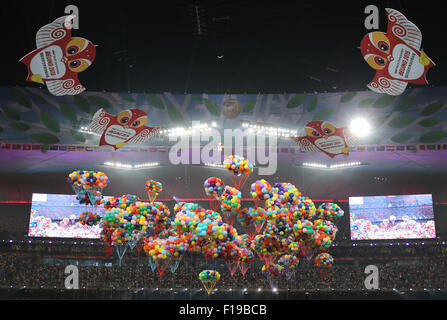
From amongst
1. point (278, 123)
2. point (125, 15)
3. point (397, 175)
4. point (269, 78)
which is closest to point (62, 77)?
point (125, 15)

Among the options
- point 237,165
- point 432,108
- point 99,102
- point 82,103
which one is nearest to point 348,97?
point 432,108

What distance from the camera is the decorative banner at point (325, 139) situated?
16766 mm

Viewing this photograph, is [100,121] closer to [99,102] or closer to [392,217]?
[99,102]

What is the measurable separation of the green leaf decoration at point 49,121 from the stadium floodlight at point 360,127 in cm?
1185

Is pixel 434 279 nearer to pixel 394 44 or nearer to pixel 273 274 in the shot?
pixel 273 274

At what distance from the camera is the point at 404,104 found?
57.3ft

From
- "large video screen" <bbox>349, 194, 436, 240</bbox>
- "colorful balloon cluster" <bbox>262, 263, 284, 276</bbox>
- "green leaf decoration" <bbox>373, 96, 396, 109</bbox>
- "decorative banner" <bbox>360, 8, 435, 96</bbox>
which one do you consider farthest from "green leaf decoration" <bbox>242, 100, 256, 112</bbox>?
"decorative banner" <bbox>360, 8, 435, 96</bbox>

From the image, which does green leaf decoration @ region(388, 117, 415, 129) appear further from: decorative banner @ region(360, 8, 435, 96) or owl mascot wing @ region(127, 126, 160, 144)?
owl mascot wing @ region(127, 126, 160, 144)

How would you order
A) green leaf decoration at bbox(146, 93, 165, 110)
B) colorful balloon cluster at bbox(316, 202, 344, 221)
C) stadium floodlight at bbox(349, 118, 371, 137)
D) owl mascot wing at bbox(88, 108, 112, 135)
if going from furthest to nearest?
green leaf decoration at bbox(146, 93, 165, 110)
stadium floodlight at bbox(349, 118, 371, 137)
owl mascot wing at bbox(88, 108, 112, 135)
colorful balloon cluster at bbox(316, 202, 344, 221)

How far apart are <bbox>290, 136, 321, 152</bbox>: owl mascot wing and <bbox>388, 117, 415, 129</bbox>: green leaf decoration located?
314 centimetres

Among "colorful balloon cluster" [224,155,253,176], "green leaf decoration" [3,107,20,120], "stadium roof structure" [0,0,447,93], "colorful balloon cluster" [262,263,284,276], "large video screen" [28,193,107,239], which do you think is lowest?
"colorful balloon cluster" [262,263,284,276]

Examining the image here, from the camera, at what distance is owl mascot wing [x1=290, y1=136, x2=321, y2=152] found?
17.2 meters

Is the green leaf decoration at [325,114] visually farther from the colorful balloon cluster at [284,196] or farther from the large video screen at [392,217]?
the colorful balloon cluster at [284,196]

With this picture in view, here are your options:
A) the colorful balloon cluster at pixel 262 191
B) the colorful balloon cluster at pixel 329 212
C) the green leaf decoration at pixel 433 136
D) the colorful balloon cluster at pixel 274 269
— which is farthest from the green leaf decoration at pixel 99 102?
the green leaf decoration at pixel 433 136
